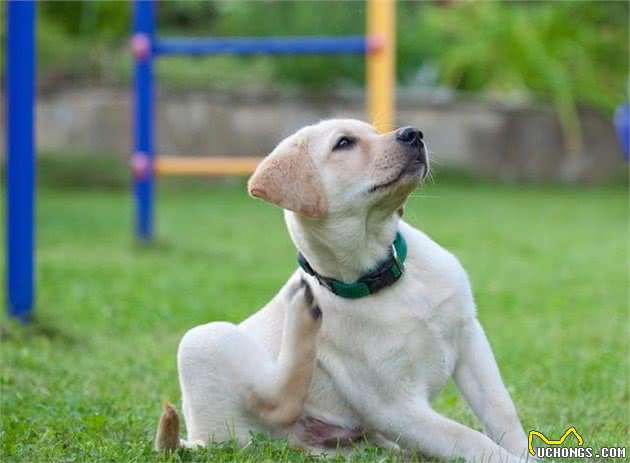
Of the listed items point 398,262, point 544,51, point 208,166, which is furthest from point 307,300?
point 544,51

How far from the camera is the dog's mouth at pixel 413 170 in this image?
3.30 m

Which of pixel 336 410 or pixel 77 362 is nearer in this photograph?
pixel 336 410

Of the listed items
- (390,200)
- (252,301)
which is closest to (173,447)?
(390,200)

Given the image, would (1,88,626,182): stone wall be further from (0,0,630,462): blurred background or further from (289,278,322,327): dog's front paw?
(289,278,322,327): dog's front paw

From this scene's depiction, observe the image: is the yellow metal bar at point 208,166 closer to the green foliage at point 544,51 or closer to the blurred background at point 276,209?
the blurred background at point 276,209

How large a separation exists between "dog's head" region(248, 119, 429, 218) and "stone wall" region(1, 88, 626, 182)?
10172 millimetres

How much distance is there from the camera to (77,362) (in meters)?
5.24

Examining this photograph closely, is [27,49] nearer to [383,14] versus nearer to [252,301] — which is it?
[252,301]

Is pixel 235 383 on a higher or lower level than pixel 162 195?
higher

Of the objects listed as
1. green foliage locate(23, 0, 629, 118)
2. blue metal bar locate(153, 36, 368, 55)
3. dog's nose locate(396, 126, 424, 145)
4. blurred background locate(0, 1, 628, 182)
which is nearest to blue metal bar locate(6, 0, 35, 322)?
dog's nose locate(396, 126, 424, 145)

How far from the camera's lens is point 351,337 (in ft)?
10.9

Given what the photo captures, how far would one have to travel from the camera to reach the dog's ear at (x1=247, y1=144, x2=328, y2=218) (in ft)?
10.8

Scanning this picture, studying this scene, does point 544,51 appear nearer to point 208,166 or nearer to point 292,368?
point 208,166

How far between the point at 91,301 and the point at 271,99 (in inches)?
290
